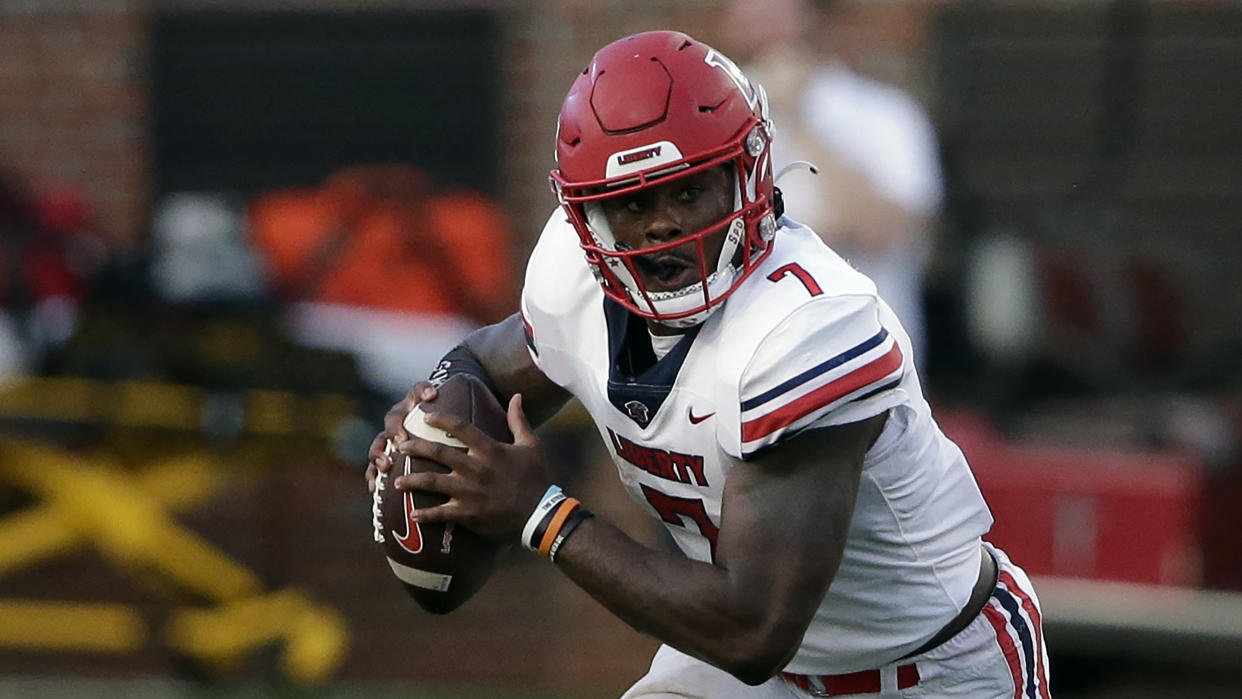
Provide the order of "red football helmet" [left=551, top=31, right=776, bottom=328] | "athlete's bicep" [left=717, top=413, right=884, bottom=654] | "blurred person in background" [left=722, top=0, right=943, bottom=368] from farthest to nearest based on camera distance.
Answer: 1. "blurred person in background" [left=722, top=0, right=943, bottom=368]
2. "red football helmet" [left=551, top=31, right=776, bottom=328]
3. "athlete's bicep" [left=717, top=413, right=884, bottom=654]

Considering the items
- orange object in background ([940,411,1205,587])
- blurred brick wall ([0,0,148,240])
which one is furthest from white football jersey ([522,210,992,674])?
blurred brick wall ([0,0,148,240])

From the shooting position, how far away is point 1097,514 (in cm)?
606

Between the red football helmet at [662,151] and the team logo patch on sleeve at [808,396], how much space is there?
0.20m

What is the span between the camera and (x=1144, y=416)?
648 cm

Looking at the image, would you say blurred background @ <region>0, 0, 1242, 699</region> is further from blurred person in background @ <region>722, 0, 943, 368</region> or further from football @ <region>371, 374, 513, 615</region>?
football @ <region>371, 374, 513, 615</region>

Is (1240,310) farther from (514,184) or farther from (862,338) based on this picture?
(862,338)

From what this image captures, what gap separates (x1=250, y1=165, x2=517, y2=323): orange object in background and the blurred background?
2cm

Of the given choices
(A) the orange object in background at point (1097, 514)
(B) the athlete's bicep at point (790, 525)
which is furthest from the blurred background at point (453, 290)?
(B) the athlete's bicep at point (790, 525)

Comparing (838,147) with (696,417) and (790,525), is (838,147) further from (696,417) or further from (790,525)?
(790,525)

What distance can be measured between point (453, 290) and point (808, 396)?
4.12 meters

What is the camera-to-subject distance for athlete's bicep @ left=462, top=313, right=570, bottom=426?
3471 millimetres

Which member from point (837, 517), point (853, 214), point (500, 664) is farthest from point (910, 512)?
point (500, 664)

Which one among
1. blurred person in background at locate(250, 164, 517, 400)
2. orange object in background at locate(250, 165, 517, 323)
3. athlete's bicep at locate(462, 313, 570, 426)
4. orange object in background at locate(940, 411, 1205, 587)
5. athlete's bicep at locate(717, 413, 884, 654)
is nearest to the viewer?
athlete's bicep at locate(717, 413, 884, 654)

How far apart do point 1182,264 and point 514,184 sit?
2.50m
